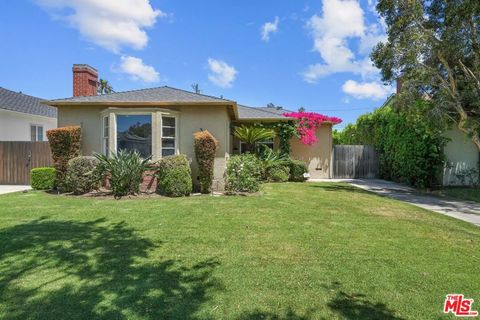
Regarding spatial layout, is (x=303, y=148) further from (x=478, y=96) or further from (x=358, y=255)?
(x=358, y=255)

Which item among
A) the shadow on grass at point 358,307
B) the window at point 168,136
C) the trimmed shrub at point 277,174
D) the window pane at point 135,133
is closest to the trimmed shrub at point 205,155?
the window at point 168,136

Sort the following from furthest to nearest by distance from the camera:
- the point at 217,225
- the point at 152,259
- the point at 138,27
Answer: the point at 138,27, the point at 217,225, the point at 152,259

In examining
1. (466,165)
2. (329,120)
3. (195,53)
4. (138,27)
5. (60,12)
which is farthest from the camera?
(195,53)

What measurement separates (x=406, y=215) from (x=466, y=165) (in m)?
8.67

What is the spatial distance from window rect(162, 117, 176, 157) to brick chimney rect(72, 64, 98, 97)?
582cm

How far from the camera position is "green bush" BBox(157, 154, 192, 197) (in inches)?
374

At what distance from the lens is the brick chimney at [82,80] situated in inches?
574

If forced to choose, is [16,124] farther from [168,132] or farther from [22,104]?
[168,132]

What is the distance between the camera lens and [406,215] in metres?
7.41

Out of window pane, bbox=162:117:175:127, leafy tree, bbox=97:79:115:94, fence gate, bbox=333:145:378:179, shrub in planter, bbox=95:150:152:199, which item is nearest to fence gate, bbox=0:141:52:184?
shrub in planter, bbox=95:150:152:199

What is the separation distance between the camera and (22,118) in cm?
1706

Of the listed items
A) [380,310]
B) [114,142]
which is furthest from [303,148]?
[380,310]

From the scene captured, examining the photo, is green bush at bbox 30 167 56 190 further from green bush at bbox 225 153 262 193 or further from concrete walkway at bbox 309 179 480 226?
concrete walkway at bbox 309 179 480 226

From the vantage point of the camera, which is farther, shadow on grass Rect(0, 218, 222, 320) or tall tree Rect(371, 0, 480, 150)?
tall tree Rect(371, 0, 480, 150)
